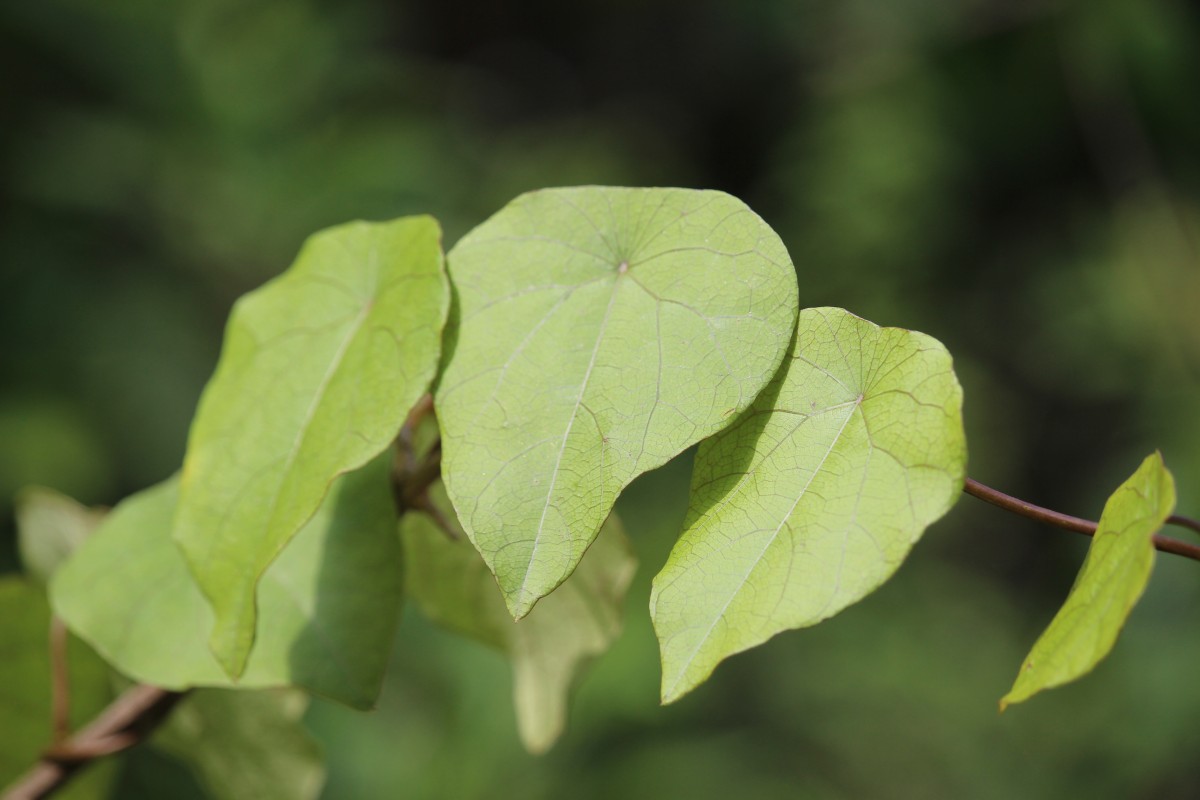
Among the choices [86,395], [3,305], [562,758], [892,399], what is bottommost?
[562,758]

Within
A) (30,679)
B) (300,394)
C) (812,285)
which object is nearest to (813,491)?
(300,394)

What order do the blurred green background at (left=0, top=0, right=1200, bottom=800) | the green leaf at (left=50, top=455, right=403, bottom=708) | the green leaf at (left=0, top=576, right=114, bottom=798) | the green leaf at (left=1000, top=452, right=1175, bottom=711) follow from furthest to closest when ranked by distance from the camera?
the blurred green background at (left=0, top=0, right=1200, bottom=800), the green leaf at (left=0, top=576, right=114, bottom=798), the green leaf at (left=50, top=455, right=403, bottom=708), the green leaf at (left=1000, top=452, right=1175, bottom=711)

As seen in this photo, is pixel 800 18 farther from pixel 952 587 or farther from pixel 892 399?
pixel 892 399

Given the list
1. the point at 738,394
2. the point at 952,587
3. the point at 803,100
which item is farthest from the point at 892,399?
the point at 803,100

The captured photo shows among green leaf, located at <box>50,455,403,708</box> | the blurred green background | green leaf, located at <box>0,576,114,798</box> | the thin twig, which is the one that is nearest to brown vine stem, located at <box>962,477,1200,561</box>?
the thin twig

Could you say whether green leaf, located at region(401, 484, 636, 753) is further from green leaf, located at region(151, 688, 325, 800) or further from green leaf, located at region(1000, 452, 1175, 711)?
green leaf, located at region(1000, 452, 1175, 711)

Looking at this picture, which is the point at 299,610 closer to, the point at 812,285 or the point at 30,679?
the point at 30,679
